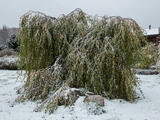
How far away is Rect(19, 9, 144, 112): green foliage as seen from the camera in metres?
2.97

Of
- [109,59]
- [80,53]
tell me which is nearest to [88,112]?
[109,59]

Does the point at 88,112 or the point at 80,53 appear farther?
the point at 80,53

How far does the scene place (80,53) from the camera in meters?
3.13

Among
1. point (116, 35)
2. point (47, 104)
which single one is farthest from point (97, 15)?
point (47, 104)

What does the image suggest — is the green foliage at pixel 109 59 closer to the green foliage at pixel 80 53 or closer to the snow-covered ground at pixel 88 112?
the green foliage at pixel 80 53

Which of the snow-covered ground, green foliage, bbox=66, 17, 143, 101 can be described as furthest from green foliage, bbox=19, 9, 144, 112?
the snow-covered ground

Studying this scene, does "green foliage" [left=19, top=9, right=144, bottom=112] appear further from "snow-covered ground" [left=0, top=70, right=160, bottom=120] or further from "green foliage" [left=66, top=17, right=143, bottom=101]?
"snow-covered ground" [left=0, top=70, right=160, bottom=120]

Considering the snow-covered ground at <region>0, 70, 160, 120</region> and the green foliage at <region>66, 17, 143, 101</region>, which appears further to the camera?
the green foliage at <region>66, 17, 143, 101</region>

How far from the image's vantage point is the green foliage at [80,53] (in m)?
2.97

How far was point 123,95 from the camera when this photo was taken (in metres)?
3.11

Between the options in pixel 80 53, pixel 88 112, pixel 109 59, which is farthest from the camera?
pixel 80 53

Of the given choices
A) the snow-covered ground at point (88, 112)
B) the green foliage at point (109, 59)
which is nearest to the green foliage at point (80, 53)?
the green foliage at point (109, 59)

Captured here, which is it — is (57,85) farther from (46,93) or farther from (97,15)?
(97,15)

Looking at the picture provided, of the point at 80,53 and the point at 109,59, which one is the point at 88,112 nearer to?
the point at 109,59
